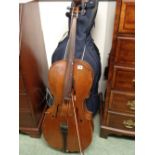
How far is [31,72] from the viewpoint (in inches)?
50.3

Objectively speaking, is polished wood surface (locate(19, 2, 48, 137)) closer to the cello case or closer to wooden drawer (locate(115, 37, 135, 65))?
the cello case

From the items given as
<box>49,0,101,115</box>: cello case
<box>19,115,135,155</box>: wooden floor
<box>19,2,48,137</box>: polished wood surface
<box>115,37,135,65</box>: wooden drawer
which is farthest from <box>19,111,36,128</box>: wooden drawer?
<box>115,37,135,65</box>: wooden drawer

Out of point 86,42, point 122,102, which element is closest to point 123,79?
point 122,102

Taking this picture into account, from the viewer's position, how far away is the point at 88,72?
1.07 metres

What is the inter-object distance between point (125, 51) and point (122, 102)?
35cm

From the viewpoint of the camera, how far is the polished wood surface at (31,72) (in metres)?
1.16

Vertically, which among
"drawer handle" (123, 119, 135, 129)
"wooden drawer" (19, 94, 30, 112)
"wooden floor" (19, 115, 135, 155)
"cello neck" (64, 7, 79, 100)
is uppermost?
"cello neck" (64, 7, 79, 100)

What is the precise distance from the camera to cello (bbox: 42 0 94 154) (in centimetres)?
106

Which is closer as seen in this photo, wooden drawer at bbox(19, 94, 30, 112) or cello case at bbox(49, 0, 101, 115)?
cello case at bbox(49, 0, 101, 115)

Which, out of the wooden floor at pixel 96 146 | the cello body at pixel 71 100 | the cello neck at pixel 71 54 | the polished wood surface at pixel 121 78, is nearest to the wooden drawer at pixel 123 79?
the polished wood surface at pixel 121 78

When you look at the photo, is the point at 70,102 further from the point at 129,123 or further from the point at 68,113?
the point at 129,123
